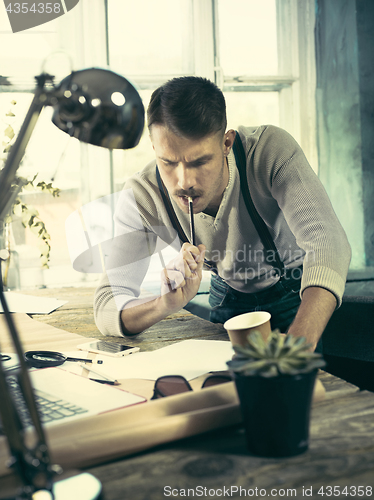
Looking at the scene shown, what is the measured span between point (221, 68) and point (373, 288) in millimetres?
1610

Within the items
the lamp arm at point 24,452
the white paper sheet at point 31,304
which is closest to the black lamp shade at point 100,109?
the lamp arm at point 24,452

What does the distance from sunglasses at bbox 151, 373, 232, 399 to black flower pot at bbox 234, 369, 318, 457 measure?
15cm

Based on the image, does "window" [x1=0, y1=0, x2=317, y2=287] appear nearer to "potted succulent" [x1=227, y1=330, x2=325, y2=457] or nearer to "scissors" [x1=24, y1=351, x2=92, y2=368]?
"scissors" [x1=24, y1=351, x2=92, y2=368]

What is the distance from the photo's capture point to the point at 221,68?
2.73 metres

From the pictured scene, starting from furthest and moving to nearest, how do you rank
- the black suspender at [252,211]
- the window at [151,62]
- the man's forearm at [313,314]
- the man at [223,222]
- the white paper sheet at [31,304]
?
the window at [151,62], the white paper sheet at [31,304], the black suspender at [252,211], the man at [223,222], the man's forearm at [313,314]

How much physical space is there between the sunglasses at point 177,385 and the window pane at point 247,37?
8.14ft

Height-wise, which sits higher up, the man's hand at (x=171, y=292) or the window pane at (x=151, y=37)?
the window pane at (x=151, y=37)

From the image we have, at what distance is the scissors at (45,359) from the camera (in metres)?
0.85

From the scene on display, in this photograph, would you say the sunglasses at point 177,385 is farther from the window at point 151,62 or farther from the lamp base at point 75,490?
the window at point 151,62

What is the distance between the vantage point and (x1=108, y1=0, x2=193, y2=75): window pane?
2635 millimetres

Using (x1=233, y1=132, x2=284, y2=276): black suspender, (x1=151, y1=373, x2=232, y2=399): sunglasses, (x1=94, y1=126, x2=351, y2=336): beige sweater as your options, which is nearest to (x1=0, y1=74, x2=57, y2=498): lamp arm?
(x1=151, y1=373, x2=232, y2=399): sunglasses

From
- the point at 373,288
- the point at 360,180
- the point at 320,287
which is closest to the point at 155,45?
the point at 360,180

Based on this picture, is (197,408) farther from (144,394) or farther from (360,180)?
(360,180)

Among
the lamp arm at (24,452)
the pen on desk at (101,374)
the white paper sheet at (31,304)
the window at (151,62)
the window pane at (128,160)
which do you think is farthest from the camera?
the window pane at (128,160)
